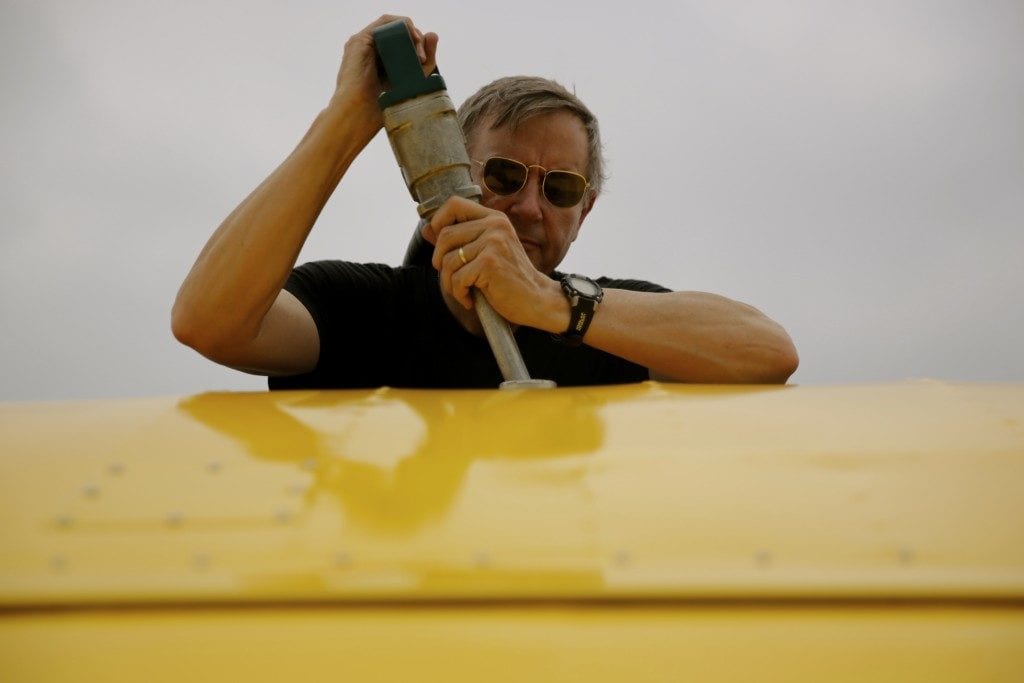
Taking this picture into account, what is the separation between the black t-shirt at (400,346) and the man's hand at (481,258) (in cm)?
49

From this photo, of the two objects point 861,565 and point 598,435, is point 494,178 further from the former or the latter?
point 861,565

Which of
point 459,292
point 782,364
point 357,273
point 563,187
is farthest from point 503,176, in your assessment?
point 782,364

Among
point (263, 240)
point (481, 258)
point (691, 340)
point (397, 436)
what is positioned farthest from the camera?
point (691, 340)

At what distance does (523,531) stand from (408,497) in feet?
0.48

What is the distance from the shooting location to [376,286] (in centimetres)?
236

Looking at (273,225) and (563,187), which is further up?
(563,187)

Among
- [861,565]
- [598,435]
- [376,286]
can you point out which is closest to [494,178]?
[376,286]

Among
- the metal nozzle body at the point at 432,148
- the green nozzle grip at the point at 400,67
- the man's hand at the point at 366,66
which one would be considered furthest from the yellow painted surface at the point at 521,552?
the man's hand at the point at 366,66

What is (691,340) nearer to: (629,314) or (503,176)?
(629,314)

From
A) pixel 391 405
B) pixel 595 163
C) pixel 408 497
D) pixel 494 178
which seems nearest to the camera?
pixel 408 497

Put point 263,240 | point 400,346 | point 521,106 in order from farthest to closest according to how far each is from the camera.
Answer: point 521,106, point 400,346, point 263,240

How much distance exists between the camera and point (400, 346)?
2281mm

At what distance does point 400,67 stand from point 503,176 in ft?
2.36

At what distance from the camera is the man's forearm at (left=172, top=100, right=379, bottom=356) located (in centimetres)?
172
